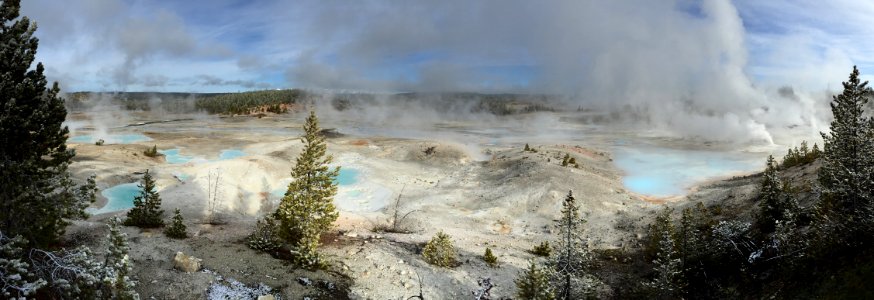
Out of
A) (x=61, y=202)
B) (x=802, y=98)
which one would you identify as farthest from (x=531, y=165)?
(x=802, y=98)

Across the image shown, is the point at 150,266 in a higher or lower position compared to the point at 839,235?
lower

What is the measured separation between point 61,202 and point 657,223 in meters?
22.0

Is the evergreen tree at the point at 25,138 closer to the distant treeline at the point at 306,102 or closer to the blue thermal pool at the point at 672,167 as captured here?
the blue thermal pool at the point at 672,167

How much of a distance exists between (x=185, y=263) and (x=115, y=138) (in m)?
46.2

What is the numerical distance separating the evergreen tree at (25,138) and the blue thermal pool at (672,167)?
2887 cm

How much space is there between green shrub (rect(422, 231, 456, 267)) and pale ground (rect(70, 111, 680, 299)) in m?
0.38

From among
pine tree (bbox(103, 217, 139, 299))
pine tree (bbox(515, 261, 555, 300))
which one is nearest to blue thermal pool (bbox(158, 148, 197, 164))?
pine tree (bbox(103, 217, 139, 299))

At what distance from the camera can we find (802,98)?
57.9 m

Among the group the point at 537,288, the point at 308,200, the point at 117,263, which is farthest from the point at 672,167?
the point at 117,263

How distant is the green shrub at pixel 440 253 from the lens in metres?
17.7

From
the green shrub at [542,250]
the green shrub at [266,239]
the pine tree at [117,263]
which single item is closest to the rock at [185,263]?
the green shrub at [266,239]

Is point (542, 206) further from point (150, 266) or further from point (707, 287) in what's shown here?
point (150, 266)

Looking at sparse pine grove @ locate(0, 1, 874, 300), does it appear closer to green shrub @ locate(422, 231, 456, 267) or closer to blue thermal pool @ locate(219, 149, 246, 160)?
green shrub @ locate(422, 231, 456, 267)

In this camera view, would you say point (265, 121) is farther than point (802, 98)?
Yes
